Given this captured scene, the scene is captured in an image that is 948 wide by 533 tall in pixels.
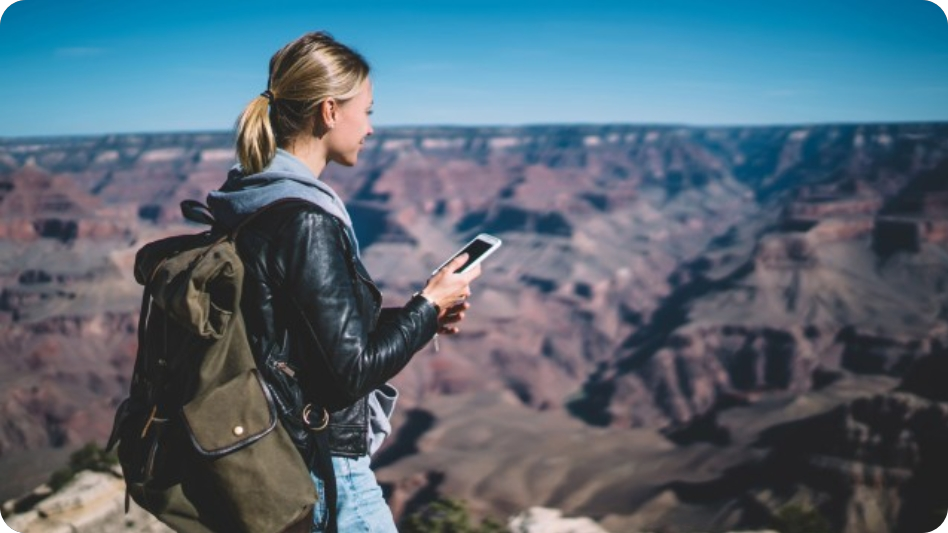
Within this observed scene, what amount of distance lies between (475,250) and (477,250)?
1 cm

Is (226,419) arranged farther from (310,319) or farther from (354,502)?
(354,502)

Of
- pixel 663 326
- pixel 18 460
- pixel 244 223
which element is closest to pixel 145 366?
pixel 244 223

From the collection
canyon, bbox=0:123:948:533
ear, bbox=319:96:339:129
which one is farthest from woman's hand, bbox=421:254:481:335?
canyon, bbox=0:123:948:533

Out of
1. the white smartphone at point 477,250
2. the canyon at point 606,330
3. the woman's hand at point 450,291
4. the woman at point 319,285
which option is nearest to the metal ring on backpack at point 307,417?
the woman at point 319,285

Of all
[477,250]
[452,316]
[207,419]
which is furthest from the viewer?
[477,250]

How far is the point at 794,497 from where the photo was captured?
28531 mm

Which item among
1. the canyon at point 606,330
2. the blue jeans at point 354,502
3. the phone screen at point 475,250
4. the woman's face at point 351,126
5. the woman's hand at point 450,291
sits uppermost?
the woman's face at point 351,126

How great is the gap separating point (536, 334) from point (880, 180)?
64.4 metres

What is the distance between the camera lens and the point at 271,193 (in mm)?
2307

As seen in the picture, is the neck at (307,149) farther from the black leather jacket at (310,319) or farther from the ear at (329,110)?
the black leather jacket at (310,319)

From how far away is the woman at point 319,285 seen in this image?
86.6 inches

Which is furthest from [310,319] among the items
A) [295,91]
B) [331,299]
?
[295,91]

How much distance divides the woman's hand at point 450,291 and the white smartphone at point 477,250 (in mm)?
18

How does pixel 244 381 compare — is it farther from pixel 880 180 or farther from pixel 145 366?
pixel 880 180
